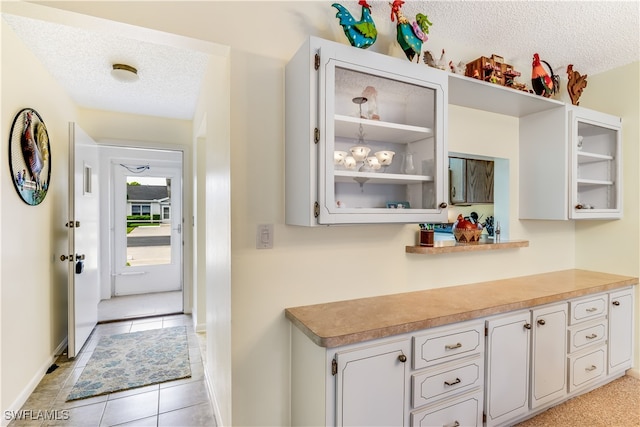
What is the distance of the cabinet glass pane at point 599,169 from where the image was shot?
2.56 meters

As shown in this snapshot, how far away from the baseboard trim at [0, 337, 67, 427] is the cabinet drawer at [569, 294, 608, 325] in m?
3.68

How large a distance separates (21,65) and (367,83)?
7.70 ft

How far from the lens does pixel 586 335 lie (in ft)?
7.30

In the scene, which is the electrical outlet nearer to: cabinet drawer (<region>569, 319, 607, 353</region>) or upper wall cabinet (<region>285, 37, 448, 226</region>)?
upper wall cabinet (<region>285, 37, 448, 226</region>)

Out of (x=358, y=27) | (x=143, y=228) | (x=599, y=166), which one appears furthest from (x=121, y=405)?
(x=599, y=166)

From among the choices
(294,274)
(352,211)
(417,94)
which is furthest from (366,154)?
(294,274)

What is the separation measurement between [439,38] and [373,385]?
2.20 meters

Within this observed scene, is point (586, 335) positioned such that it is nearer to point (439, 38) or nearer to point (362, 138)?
point (362, 138)

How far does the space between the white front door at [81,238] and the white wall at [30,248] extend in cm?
15

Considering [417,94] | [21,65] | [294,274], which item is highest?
[21,65]

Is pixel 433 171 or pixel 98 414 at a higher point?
pixel 433 171

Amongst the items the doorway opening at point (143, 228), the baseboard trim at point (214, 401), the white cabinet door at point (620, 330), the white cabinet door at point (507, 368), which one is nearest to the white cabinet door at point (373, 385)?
the white cabinet door at point (507, 368)

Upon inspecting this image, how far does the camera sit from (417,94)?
5.64 ft

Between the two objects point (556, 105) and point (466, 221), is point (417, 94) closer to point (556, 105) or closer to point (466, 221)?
point (466, 221)
